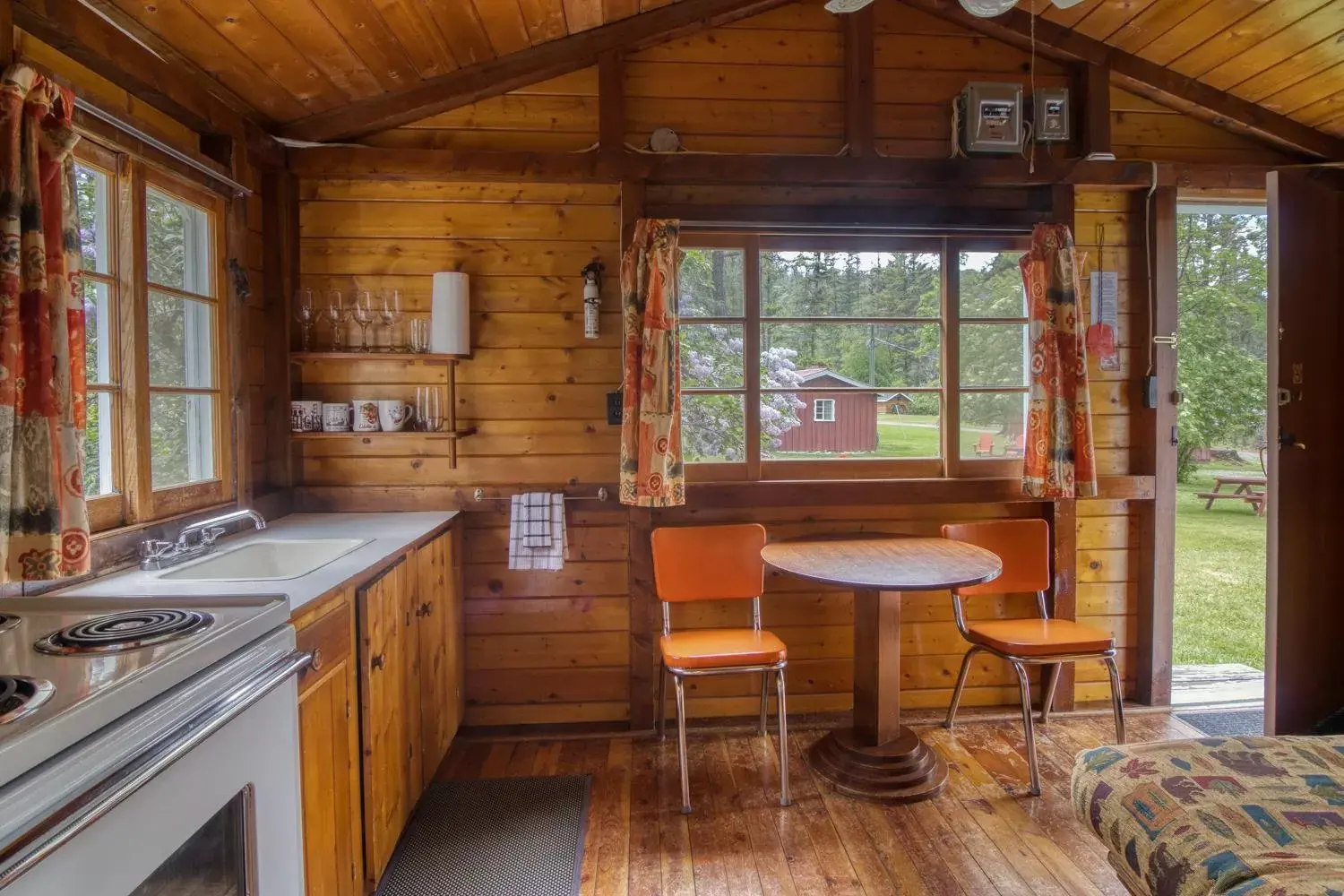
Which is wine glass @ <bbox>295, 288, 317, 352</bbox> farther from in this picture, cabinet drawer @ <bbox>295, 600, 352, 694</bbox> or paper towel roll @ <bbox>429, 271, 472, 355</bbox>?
cabinet drawer @ <bbox>295, 600, 352, 694</bbox>

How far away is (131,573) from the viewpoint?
174 centimetres

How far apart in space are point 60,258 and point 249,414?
112cm

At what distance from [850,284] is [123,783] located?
2.68 m

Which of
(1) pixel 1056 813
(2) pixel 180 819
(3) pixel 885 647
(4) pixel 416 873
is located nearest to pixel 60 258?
(2) pixel 180 819

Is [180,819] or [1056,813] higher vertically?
[180,819]

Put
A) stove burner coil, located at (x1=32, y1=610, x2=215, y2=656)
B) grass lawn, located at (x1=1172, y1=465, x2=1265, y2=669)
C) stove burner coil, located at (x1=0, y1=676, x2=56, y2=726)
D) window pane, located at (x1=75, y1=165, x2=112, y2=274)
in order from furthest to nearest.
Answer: grass lawn, located at (x1=1172, y1=465, x2=1265, y2=669), window pane, located at (x1=75, y1=165, x2=112, y2=274), stove burner coil, located at (x1=32, y1=610, x2=215, y2=656), stove burner coil, located at (x1=0, y1=676, x2=56, y2=726)

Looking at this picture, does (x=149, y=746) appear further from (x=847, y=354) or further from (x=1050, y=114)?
(x=1050, y=114)

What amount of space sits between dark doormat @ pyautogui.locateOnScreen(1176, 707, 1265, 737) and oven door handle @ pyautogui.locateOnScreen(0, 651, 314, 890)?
3.27 metres

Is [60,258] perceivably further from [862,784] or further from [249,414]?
[862,784]

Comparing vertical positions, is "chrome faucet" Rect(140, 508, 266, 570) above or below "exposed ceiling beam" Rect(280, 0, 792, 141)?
below

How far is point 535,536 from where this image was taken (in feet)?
8.66

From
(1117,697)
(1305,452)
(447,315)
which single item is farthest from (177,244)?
(1305,452)

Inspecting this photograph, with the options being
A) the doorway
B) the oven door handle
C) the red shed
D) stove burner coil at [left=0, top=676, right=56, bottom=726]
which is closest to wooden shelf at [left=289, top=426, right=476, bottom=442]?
the red shed

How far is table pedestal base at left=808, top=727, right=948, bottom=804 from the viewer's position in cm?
230
